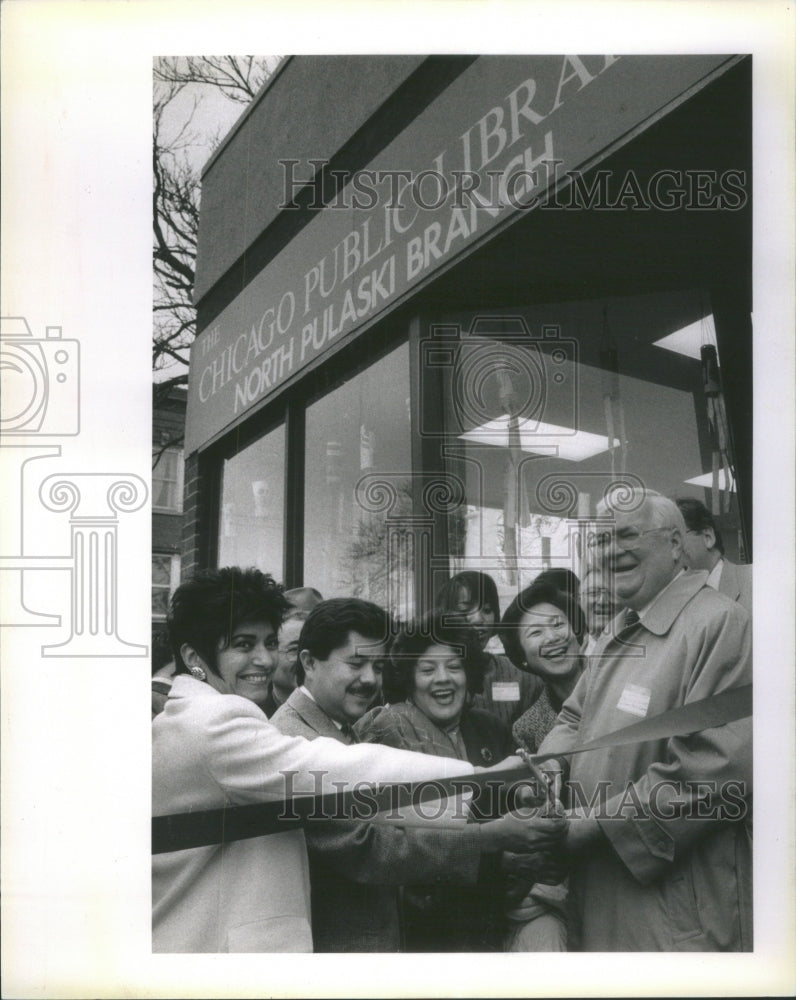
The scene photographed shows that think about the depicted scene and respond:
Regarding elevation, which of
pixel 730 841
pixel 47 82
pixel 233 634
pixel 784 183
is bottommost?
→ pixel 730 841

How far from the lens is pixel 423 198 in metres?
2.96

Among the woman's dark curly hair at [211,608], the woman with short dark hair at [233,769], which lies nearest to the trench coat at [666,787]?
the woman with short dark hair at [233,769]

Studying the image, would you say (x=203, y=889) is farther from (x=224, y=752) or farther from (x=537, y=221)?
(x=537, y=221)

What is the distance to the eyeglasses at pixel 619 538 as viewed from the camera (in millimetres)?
2895

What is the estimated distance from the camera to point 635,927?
115 inches

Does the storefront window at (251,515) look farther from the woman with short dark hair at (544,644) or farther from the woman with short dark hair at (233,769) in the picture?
the woman with short dark hair at (544,644)

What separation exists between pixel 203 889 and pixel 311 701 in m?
0.59

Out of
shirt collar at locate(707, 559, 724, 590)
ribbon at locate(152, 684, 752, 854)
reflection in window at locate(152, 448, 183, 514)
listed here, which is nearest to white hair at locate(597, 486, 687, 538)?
shirt collar at locate(707, 559, 724, 590)

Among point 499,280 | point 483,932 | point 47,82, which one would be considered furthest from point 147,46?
point 483,932

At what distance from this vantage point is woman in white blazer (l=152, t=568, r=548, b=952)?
294cm

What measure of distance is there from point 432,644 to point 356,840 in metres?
0.57

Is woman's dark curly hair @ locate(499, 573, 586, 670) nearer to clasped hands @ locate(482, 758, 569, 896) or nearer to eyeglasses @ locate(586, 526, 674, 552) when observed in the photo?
eyeglasses @ locate(586, 526, 674, 552)

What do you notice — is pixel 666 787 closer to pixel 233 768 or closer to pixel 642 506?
pixel 642 506

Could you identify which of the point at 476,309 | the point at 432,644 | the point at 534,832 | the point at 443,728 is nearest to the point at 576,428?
the point at 476,309
